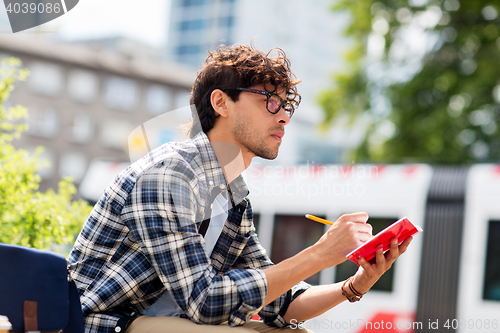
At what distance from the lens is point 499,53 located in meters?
9.74

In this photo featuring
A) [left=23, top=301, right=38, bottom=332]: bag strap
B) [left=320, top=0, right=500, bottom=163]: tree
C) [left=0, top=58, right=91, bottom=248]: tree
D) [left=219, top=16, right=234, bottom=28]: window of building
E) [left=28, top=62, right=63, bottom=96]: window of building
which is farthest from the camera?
[left=219, top=16, right=234, bottom=28]: window of building

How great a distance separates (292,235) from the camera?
7.16 m

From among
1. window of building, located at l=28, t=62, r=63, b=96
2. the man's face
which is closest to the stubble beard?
the man's face

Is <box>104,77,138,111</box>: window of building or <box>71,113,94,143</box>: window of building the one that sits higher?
<box>104,77,138,111</box>: window of building

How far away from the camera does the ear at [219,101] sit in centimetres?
219

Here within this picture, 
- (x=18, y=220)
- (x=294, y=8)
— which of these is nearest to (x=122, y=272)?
(x=18, y=220)

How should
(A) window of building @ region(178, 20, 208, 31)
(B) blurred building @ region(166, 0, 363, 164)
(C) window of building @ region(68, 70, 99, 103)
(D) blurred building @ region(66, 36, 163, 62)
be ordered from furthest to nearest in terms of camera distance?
(A) window of building @ region(178, 20, 208, 31) < (B) blurred building @ region(166, 0, 363, 164) < (D) blurred building @ region(66, 36, 163, 62) < (C) window of building @ region(68, 70, 99, 103)

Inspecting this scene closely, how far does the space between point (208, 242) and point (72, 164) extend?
35.9 m

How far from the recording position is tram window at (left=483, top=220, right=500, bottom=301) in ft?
19.1

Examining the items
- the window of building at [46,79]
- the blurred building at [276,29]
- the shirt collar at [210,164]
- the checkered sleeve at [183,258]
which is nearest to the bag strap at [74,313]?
the checkered sleeve at [183,258]

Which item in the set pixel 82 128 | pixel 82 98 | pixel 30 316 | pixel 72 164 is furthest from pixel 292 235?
pixel 82 98

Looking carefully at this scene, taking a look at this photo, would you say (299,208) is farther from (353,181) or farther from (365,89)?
(365,89)

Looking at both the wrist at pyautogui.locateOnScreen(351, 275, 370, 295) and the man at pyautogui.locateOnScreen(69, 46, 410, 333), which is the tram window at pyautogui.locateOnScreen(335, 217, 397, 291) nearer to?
the wrist at pyautogui.locateOnScreen(351, 275, 370, 295)

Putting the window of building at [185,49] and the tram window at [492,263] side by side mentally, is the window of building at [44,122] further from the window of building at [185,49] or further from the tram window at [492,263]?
the tram window at [492,263]
